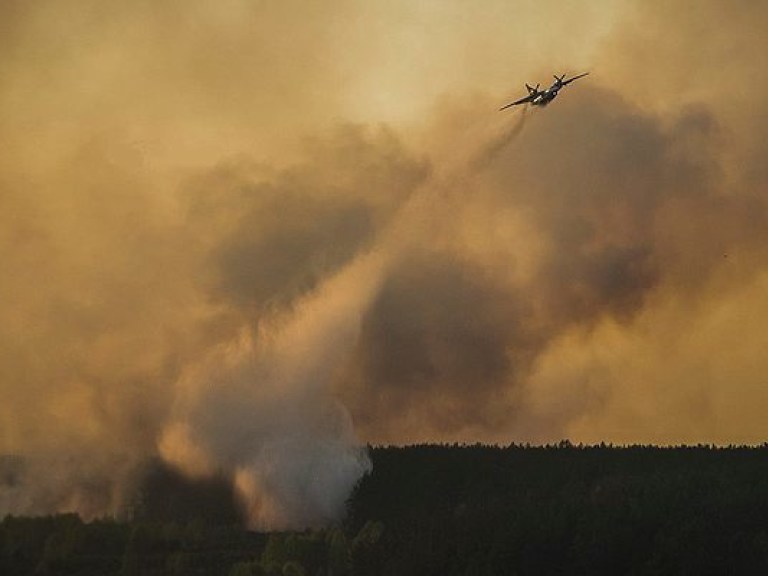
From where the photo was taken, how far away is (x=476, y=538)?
133375 mm

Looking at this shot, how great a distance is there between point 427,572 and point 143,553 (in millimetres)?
23965

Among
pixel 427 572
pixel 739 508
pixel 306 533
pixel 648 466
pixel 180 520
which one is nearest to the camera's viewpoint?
pixel 427 572

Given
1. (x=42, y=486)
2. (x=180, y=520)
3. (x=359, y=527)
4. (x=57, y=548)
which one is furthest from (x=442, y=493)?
(x=57, y=548)

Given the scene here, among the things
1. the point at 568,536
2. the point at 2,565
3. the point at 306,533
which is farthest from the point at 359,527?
the point at 2,565

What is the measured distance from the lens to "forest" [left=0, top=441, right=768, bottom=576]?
12862 centimetres

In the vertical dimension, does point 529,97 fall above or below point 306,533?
above

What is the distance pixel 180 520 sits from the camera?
158375 mm

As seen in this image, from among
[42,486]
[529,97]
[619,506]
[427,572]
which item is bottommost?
[427,572]

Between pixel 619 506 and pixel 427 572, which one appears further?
pixel 619 506

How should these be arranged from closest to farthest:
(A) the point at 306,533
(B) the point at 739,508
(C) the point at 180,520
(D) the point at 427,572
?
(D) the point at 427,572, (B) the point at 739,508, (A) the point at 306,533, (C) the point at 180,520

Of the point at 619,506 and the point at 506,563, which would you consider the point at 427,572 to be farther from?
the point at 619,506

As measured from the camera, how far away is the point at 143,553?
13262 centimetres

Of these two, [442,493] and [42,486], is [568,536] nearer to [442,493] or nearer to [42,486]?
[442,493]

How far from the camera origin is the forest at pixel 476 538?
129m
